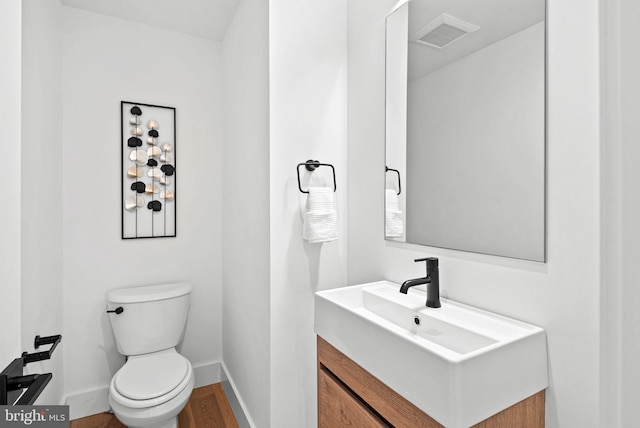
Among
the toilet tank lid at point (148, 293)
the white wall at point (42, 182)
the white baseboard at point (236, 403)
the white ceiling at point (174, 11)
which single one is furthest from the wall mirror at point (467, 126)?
the white wall at point (42, 182)

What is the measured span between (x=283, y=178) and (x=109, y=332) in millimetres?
1583

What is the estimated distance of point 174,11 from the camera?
2.00 metres

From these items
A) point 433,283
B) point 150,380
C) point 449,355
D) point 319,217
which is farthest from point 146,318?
point 449,355

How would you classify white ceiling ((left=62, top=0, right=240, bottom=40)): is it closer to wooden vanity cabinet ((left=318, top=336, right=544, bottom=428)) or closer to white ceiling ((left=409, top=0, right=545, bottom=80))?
white ceiling ((left=409, top=0, right=545, bottom=80))

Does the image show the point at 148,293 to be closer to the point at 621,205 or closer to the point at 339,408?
the point at 339,408

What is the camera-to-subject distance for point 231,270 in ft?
7.06

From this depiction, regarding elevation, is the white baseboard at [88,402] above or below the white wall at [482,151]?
below

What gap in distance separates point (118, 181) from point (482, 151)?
2.06 meters

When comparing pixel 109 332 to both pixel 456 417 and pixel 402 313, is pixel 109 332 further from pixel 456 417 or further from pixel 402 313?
pixel 456 417

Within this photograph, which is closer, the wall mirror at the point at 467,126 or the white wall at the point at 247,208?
the wall mirror at the point at 467,126

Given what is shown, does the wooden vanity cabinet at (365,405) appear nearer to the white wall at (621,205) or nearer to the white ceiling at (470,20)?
the white wall at (621,205)

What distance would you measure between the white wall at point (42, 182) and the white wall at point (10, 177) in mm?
604

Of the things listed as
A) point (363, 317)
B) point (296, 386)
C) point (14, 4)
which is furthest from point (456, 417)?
point (14, 4)

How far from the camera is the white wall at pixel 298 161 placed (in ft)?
4.85
